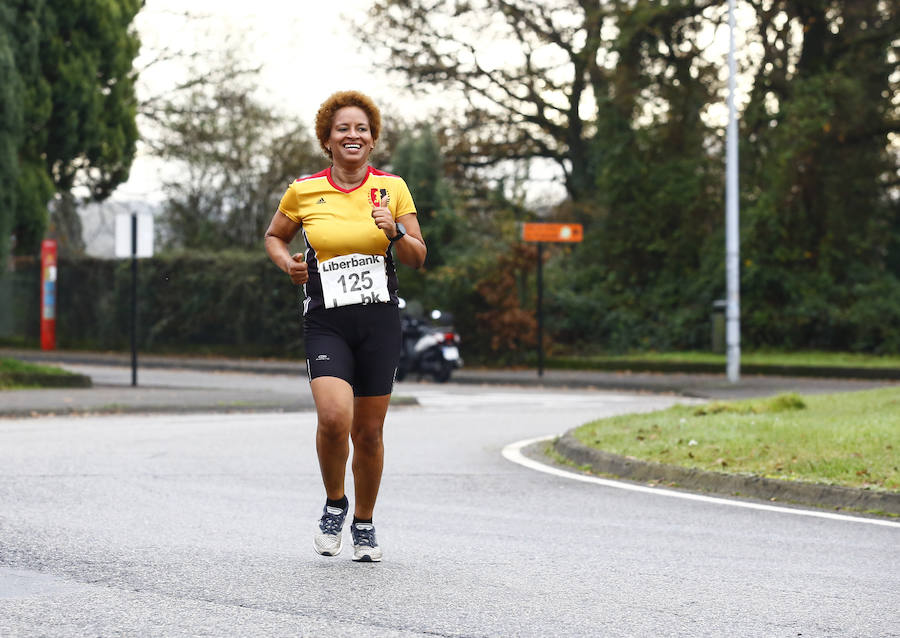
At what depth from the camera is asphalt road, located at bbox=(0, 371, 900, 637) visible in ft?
17.6

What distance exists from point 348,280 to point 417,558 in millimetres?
1368

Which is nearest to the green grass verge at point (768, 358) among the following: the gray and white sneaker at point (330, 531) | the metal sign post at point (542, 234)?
the metal sign post at point (542, 234)

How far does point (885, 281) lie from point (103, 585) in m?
25.6

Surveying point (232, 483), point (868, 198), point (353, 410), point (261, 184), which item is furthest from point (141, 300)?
point (353, 410)

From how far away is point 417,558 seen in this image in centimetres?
671

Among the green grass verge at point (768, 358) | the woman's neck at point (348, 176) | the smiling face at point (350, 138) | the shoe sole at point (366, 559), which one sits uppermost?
the smiling face at point (350, 138)

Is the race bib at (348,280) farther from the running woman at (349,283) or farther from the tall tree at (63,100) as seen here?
the tall tree at (63,100)

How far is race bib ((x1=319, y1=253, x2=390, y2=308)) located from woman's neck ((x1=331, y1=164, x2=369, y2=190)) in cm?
34

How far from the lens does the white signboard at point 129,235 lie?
20.7 m

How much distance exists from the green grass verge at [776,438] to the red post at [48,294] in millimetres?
21268

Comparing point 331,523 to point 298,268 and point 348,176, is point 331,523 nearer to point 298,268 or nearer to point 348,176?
point 298,268

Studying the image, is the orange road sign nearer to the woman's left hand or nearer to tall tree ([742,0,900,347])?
tall tree ([742,0,900,347])

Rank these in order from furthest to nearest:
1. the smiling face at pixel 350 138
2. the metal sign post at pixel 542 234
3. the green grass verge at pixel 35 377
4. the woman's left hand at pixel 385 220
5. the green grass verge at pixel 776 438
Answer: the metal sign post at pixel 542 234 < the green grass verge at pixel 35 377 < the green grass verge at pixel 776 438 < the smiling face at pixel 350 138 < the woman's left hand at pixel 385 220

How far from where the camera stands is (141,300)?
109 feet
